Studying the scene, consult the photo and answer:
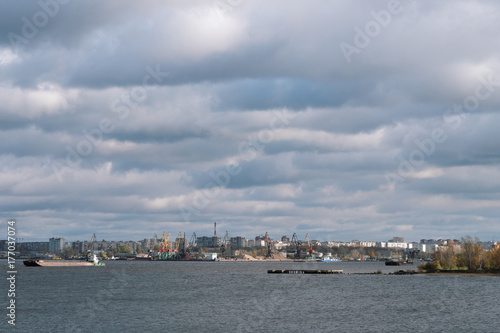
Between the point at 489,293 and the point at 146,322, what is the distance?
83193 millimetres

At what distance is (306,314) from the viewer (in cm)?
10381

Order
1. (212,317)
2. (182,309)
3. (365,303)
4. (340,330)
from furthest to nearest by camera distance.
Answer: (365,303) < (182,309) < (212,317) < (340,330)

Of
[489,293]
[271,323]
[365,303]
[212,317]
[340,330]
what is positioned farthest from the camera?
[489,293]

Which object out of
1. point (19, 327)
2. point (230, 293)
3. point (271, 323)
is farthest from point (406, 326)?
point (230, 293)

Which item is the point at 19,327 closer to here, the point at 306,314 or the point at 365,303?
the point at 306,314

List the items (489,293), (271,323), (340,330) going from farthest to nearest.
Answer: (489,293)
(271,323)
(340,330)

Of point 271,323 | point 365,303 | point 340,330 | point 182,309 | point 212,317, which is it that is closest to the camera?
point 340,330

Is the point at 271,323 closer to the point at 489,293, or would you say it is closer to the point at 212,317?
the point at 212,317

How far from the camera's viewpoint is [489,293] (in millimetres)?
140125

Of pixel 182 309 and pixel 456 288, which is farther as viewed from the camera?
pixel 456 288

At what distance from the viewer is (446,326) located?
89.2 m

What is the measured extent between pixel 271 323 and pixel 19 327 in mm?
35340

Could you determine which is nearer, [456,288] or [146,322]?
[146,322]

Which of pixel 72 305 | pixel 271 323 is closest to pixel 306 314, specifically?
pixel 271 323
